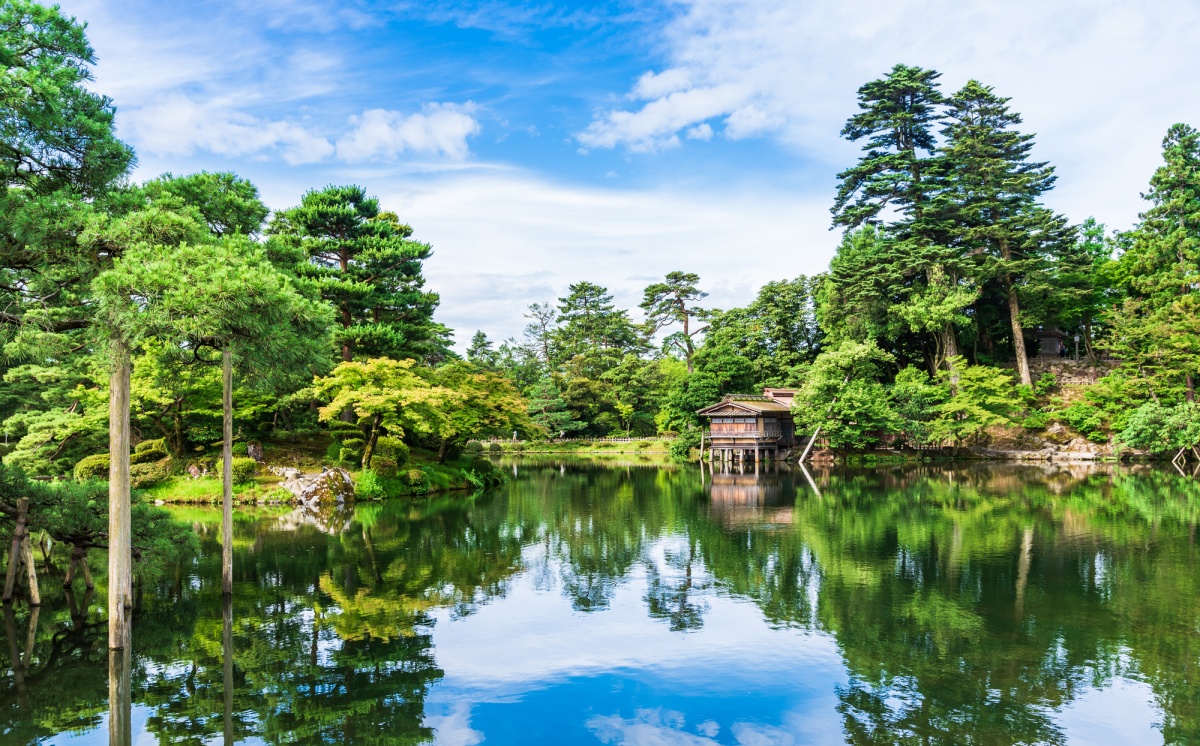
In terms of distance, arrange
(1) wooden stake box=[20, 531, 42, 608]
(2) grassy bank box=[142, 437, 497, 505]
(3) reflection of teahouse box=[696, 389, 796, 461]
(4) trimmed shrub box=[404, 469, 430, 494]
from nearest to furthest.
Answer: (1) wooden stake box=[20, 531, 42, 608], (2) grassy bank box=[142, 437, 497, 505], (4) trimmed shrub box=[404, 469, 430, 494], (3) reflection of teahouse box=[696, 389, 796, 461]

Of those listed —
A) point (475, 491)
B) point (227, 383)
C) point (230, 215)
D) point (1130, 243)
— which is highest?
point (1130, 243)

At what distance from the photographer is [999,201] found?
141 feet

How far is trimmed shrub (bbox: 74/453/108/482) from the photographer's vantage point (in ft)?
86.5

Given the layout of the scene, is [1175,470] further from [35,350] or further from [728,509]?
[35,350]

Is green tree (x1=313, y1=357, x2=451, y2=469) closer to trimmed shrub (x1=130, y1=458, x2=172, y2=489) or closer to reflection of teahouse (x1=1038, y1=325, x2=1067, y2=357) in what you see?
trimmed shrub (x1=130, y1=458, x2=172, y2=489)

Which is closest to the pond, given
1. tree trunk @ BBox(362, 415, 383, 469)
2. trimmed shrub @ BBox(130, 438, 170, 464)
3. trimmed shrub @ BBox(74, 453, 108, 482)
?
tree trunk @ BBox(362, 415, 383, 469)

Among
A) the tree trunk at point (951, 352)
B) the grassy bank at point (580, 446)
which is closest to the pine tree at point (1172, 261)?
the tree trunk at point (951, 352)

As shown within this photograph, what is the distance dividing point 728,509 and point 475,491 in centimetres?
1230

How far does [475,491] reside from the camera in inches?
1268

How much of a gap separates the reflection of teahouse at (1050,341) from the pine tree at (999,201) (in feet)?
11.3

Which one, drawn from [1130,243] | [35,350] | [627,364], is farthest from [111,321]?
[1130,243]

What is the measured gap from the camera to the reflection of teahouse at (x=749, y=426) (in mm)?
43312

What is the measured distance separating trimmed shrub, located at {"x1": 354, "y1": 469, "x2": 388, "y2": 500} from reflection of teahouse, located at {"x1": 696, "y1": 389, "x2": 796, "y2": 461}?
22.1 m

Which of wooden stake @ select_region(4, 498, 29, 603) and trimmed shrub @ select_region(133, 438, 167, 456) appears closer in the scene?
wooden stake @ select_region(4, 498, 29, 603)
